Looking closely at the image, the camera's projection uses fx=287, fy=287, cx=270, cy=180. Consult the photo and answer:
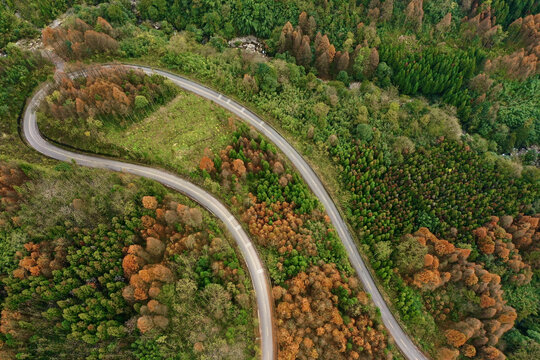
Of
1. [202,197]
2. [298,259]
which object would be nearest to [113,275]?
[202,197]

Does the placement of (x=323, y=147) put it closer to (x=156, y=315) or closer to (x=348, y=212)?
(x=348, y=212)

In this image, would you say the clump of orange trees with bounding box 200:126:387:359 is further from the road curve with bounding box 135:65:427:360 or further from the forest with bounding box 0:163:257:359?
the forest with bounding box 0:163:257:359

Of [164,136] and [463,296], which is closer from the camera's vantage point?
[463,296]

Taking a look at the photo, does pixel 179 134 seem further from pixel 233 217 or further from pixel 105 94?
pixel 233 217

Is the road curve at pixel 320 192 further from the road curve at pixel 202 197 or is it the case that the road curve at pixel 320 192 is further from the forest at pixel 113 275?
the forest at pixel 113 275

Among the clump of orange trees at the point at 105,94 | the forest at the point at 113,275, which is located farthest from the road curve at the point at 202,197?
the clump of orange trees at the point at 105,94

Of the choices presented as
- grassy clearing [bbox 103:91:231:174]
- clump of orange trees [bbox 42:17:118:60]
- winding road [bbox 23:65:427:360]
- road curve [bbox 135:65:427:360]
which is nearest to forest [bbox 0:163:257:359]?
winding road [bbox 23:65:427:360]
